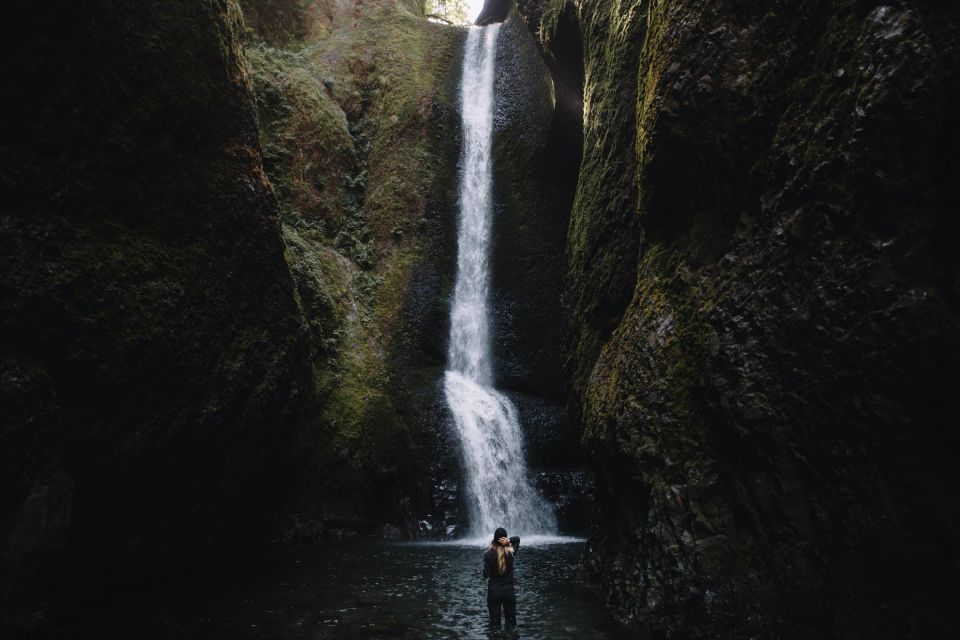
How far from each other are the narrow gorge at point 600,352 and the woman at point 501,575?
1.24 ft

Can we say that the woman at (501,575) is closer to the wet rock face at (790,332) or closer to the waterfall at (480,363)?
the wet rock face at (790,332)

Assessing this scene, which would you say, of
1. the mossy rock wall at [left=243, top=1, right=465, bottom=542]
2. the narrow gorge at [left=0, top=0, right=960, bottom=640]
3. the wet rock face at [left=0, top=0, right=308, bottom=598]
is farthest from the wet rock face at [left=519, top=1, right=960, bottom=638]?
the mossy rock wall at [left=243, top=1, right=465, bottom=542]

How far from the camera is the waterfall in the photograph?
13.6m

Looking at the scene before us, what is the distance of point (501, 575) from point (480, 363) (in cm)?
1133

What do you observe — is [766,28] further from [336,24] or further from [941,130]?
[336,24]

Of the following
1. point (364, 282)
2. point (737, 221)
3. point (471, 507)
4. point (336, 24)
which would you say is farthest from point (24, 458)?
point (336, 24)

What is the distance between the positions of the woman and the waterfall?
22.7 feet

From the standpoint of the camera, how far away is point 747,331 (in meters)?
5.52

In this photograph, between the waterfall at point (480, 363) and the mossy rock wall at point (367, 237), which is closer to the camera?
the mossy rock wall at point (367, 237)

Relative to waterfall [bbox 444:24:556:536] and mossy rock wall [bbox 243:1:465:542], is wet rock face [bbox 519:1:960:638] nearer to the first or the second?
waterfall [bbox 444:24:556:536]

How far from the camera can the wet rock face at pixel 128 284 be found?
535cm

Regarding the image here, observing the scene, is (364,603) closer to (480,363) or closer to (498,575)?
(498,575)

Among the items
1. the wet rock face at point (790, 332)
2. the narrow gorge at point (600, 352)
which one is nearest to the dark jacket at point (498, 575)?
the narrow gorge at point (600, 352)

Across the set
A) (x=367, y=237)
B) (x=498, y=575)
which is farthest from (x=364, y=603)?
(x=367, y=237)
